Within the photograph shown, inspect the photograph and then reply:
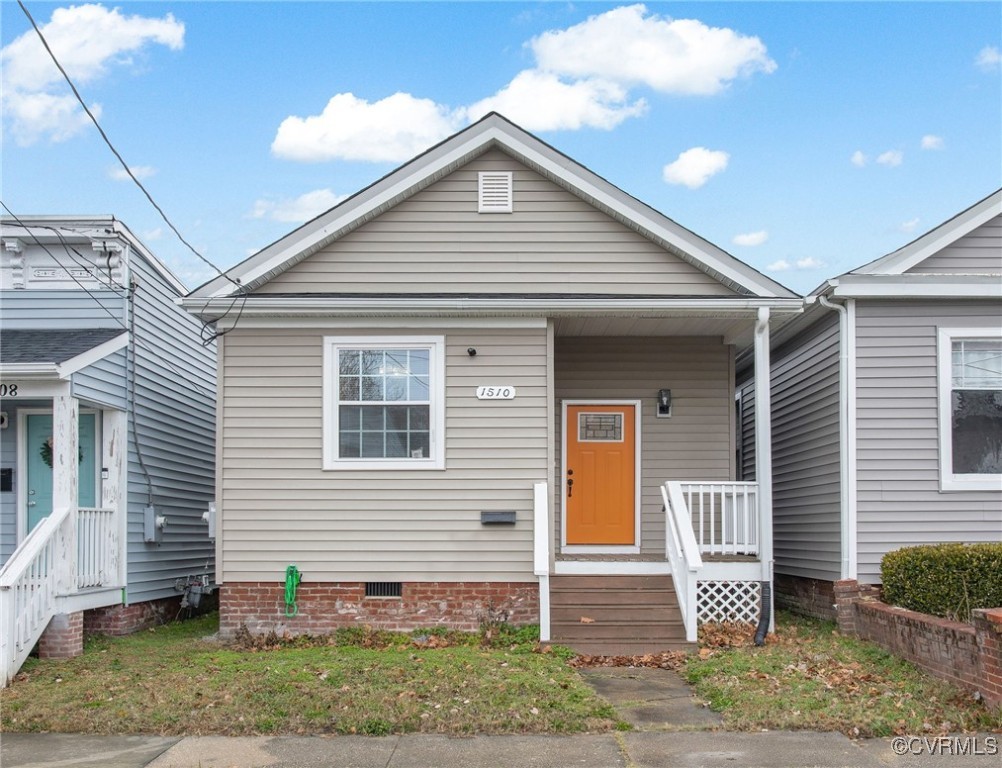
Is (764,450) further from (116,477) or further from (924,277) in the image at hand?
(116,477)

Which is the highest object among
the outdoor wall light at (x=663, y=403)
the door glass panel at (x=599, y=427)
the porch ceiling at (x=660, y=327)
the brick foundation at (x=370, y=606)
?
the porch ceiling at (x=660, y=327)

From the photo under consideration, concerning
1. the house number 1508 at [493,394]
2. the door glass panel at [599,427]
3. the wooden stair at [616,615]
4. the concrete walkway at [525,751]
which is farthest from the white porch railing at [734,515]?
the concrete walkway at [525,751]

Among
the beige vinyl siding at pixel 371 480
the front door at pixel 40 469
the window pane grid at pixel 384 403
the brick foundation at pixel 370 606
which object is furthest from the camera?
the front door at pixel 40 469

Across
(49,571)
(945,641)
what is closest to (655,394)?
(945,641)

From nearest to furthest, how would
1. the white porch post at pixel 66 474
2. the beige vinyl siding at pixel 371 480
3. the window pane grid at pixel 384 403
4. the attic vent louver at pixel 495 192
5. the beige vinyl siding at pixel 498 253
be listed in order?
the white porch post at pixel 66 474 < the beige vinyl siding at pixel 371 480 < the window pane grid at pixel 384 403 < the beige vinyl siding at pixel 498 253 < the attic vent louver at pixel 495 192

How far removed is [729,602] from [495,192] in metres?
5.21

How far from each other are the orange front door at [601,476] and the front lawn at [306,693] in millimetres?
2984

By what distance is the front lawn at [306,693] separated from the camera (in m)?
7.35

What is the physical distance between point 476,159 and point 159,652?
6198 mm

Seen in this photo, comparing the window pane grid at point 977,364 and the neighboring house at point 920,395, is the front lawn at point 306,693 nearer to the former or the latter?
the neighboring house at point 920,395

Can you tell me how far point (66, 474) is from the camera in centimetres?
1062

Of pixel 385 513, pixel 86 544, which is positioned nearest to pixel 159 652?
pixel 86 544

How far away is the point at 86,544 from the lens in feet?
36.4

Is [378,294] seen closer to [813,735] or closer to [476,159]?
[476,159]
